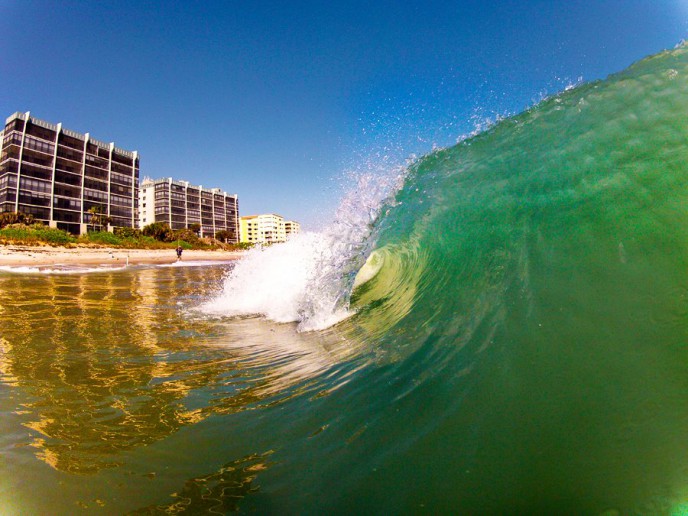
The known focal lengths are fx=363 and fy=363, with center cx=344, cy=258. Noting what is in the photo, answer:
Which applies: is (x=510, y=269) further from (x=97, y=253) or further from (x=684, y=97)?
(x=97, y=253)

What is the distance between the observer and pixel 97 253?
37.2 m

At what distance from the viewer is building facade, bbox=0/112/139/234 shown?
188 feet

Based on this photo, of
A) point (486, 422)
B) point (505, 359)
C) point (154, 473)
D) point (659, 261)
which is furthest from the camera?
point (659, 261)

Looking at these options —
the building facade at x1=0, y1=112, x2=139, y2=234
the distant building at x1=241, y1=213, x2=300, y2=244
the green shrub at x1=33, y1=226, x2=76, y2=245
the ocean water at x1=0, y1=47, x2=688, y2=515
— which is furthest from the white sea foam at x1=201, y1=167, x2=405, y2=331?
the distant building at x1=241, y1=213, x2=300, y2=244

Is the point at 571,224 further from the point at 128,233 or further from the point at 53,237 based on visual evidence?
the point at 128,233

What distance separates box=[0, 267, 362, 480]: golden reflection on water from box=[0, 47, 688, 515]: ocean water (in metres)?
0.02

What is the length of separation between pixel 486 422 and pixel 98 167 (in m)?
84.5

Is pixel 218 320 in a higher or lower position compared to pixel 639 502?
higher

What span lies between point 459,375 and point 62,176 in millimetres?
80142

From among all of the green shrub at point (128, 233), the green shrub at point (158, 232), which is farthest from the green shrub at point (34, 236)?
the green shrub at point (158, 232)

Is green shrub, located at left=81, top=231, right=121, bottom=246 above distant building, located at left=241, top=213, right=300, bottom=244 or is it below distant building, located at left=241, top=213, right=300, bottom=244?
below

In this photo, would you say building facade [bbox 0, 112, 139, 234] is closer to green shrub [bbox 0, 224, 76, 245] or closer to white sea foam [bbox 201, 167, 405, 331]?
green shrub [bbox 0, 224, 76, 245]

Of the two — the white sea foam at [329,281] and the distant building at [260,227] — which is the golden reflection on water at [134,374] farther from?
the distant building at [260,227]

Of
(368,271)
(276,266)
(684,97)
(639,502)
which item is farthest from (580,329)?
(276,266)
